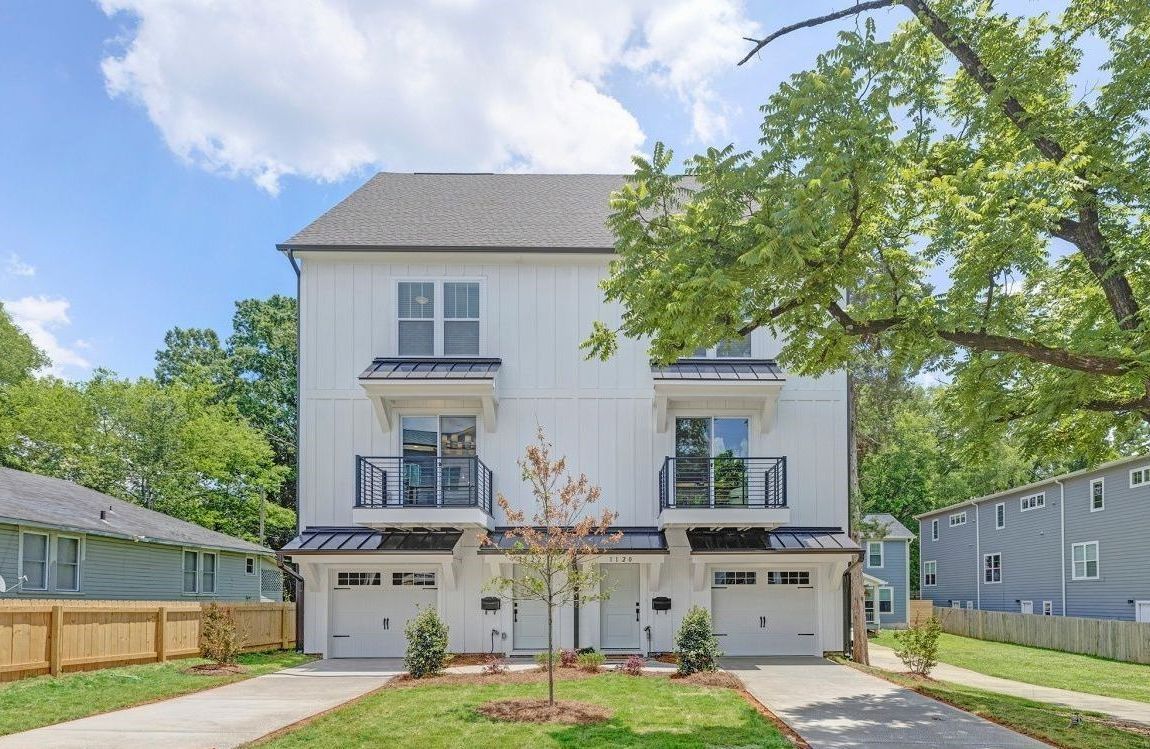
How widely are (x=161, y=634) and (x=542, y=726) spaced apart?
10562 millimetres

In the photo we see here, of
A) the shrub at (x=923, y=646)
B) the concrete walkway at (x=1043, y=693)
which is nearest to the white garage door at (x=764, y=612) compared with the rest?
the shrub at (x=923, y=646)

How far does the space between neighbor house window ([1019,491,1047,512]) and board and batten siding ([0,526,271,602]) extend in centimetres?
2805

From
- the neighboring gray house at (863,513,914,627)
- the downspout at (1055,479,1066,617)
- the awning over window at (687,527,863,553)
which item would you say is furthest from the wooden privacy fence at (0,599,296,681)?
the neighboring gray house at (863,513,914,627)

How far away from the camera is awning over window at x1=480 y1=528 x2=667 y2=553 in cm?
1723

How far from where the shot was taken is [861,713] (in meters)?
11.4

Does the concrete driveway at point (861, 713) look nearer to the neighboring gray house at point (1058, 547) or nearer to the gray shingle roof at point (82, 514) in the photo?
the gray shingle roof at point (82, 514)

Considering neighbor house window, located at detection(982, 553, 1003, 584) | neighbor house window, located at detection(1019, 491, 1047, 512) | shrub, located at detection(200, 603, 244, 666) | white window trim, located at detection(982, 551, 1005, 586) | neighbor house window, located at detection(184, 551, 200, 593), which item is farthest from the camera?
neighbor house window, located at detection(982, 553, 1003, 584)

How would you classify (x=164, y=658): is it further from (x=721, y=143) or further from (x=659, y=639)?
(x=721, y=143)

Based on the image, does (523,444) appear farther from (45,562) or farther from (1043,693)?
(1043,693)

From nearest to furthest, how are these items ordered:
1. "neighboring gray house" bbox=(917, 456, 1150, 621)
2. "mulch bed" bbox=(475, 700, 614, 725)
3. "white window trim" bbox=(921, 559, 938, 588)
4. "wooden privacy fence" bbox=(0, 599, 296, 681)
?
"mulch bed" bbox=(475, 700, 614, 725) < "wooden privacy fence" bbox=(0, 599, 296, 681) < "neighboring gray house" bbox=(917, 456, 1150, 621) < "white window trim" bbox=(921, 559, 938, 588)

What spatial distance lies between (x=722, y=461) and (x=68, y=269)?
2376 centimetres

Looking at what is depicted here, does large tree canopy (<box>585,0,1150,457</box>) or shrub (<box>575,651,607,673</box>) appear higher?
large tree canopy (<box>585,0,1150,457</box>)

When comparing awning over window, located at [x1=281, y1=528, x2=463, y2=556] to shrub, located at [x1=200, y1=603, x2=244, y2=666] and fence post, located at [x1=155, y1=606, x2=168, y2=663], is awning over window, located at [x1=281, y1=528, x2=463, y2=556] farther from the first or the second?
fence post, located at [x1=155, y1=606, x2=168, y2=663]

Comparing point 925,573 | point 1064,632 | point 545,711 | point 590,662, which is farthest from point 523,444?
point 925,573
